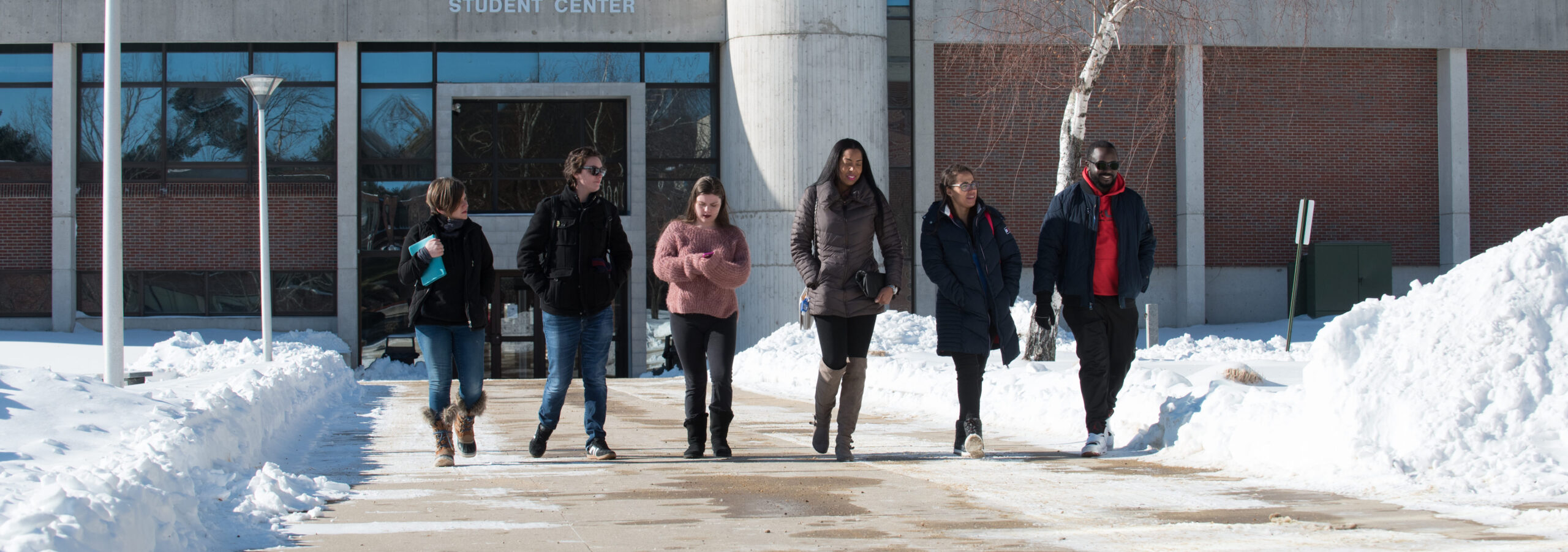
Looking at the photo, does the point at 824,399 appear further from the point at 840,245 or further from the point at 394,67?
the point at 394,67

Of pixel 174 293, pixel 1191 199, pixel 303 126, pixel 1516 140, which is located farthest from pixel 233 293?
pixel 1516 140

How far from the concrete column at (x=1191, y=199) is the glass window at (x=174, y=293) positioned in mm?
17702

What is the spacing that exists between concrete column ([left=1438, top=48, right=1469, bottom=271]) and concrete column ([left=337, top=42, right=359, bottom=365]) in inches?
782

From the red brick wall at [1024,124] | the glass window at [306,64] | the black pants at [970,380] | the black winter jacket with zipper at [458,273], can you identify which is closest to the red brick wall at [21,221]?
the glass window at [306,64]

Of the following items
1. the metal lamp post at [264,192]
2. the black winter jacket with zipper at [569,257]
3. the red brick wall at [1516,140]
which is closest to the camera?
the black winter jacket with zipper at [569,257]

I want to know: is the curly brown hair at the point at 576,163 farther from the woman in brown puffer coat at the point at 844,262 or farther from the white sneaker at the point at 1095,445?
the white sneaker at the point at 1095,445

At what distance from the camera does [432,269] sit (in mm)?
6820

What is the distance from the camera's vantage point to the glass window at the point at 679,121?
23.3m

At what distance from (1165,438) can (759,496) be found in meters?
2.82

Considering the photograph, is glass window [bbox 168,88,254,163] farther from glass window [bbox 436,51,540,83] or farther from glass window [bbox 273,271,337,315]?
glass window [bbox 436,51,540,83]

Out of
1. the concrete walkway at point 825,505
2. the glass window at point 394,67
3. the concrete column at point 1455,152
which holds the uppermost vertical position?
the glass window at point 394,67

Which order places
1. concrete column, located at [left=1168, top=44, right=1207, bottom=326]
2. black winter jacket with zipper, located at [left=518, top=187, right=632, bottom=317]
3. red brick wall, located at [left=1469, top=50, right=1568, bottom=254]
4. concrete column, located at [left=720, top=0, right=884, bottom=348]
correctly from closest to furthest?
black winter jacket with zipper, located at [left=518, top=187, right=632, bottom=317] < concrete column, located at [left=720, top=0, right=884, bottom=348] < concrete column, located at [left=1168, top=44, right=1207, bottom=326] < red brick wall, located at [left=1469, top=50, right=1568, bottom=254]

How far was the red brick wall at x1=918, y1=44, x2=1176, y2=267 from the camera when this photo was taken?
75.6ft

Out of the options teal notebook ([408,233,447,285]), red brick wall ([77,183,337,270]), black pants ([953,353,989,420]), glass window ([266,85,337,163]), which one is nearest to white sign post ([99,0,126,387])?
teal notebook ([408,233,447,285])
